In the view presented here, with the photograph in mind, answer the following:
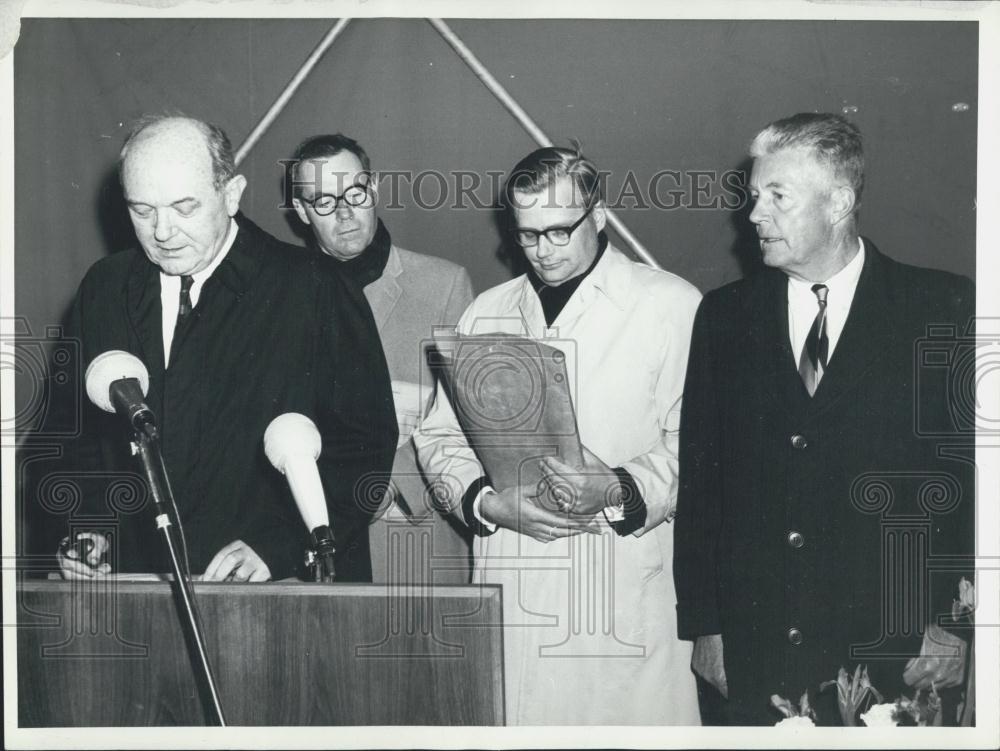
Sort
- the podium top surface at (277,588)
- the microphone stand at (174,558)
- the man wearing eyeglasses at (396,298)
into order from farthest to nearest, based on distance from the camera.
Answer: the man wearing eyeglasses at (396,298) < the podium top surface at (277,588) < the microphone stand at (174,558)

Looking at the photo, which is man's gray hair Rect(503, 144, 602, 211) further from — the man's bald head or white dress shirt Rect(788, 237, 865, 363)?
the man's bald head

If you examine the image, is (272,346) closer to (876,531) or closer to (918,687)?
(876,531)

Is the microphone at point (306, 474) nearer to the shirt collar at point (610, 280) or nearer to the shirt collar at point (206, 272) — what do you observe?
the shirt collar at point (206, 272)

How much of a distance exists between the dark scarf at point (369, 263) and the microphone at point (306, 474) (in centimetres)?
37

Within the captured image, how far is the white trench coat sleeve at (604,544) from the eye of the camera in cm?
257

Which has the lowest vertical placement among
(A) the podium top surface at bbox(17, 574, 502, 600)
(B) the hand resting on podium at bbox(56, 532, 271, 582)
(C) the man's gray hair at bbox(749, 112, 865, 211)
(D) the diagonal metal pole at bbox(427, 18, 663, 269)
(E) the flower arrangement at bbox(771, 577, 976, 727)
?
(E) the flower arrangement at bbox(771, 577, 976, 727)

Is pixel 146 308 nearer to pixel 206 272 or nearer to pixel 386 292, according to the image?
pixel 206 272

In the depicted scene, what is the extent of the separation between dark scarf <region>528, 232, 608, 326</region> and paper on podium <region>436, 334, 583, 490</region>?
83 mm

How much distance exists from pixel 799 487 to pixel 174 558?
4.54 ft

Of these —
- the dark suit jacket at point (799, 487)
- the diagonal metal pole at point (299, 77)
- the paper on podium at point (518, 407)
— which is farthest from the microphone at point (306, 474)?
the dark suit jacket at point (799, 487)

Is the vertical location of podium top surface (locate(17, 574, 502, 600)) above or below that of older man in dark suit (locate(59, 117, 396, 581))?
below

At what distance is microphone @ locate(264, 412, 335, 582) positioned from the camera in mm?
2500

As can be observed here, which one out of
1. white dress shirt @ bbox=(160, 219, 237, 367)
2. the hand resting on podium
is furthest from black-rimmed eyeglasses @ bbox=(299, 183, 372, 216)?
the hand resting on podium
